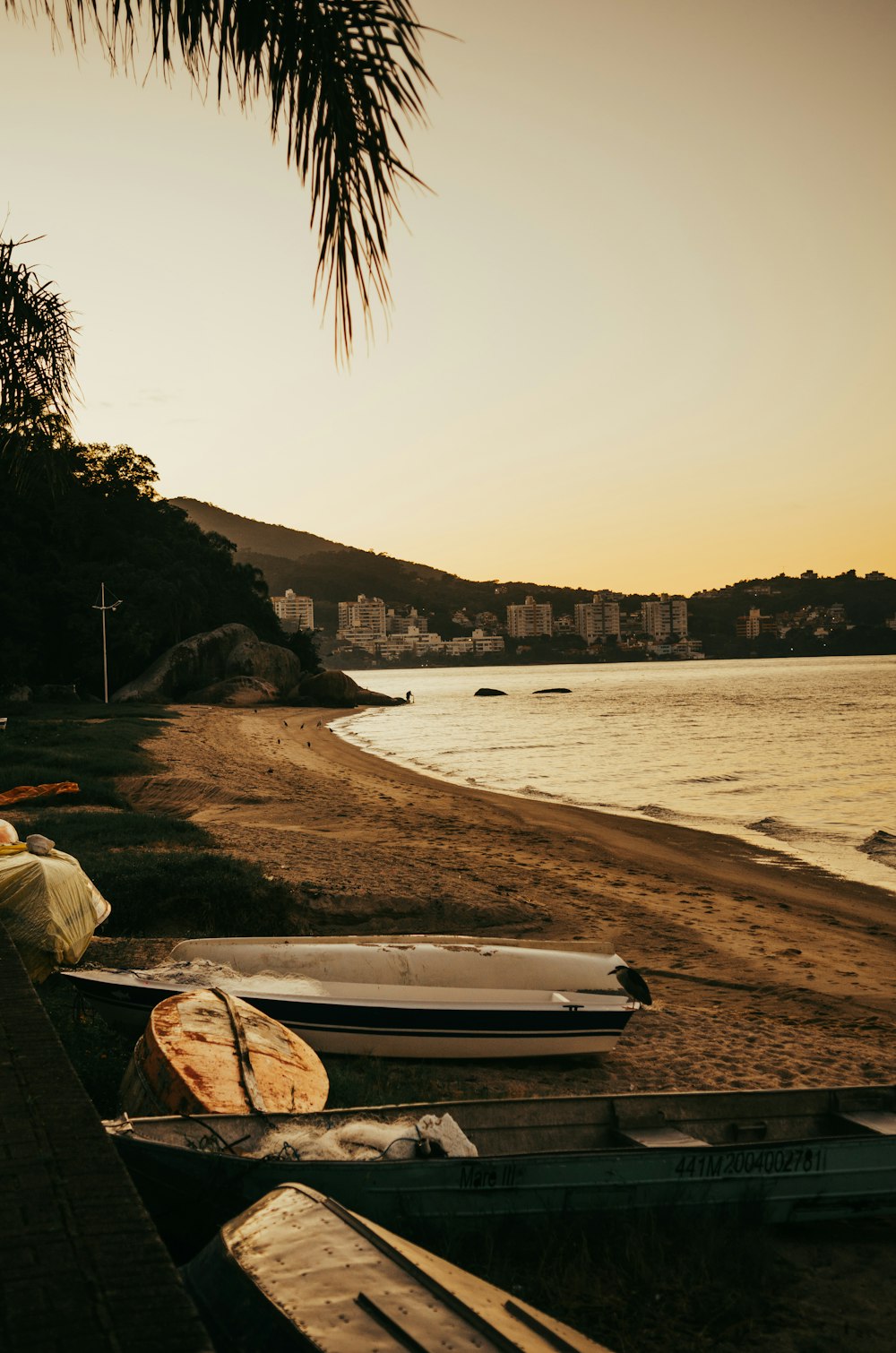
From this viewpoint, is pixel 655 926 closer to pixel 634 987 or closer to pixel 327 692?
pixel 634 987

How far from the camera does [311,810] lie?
2002cm

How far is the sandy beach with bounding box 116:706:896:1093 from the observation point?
7719 mm

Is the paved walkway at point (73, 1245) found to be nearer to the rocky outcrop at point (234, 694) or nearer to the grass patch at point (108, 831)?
the grass patch at point (108, 831)

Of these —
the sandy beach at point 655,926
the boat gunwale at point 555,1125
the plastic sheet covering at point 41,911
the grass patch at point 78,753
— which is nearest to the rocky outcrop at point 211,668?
the grass patch at point 78,753

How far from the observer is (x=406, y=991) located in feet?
24.3

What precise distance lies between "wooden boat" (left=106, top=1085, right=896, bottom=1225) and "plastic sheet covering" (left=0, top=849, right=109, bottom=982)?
11.0 feet

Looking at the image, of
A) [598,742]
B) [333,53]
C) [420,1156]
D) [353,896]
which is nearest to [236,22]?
[333,53]

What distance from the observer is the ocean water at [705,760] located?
69.8 ft

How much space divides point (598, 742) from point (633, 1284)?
39135 millimetres

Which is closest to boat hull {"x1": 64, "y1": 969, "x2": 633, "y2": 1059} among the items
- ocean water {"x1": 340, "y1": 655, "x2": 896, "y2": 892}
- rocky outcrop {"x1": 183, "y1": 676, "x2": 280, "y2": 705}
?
ocean water {"x1": 340, "y1": 655, "x2": 896, "y2": 892}

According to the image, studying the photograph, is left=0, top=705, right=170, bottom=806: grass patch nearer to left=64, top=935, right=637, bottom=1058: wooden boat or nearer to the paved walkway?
left=64, top=935, right=637, bottom=1058: wooden boat

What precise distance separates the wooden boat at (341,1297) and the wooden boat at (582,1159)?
2.98 feet

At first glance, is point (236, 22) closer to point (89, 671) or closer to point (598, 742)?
point (598, 742)

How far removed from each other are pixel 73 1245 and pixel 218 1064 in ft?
10.5
